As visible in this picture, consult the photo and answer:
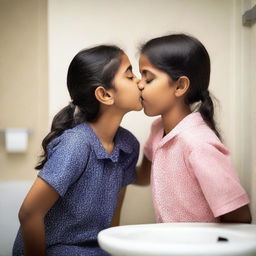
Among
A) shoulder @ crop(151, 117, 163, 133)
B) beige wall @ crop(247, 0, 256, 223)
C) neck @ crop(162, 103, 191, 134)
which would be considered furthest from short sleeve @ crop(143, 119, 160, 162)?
beige wall @ crop(247, 0, 256, 223)

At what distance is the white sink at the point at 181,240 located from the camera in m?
0.84

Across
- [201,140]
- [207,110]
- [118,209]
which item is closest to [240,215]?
[201,140]

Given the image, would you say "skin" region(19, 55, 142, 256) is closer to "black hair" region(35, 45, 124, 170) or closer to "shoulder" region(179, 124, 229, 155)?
"black hair" region(35, 45, 124, 170)

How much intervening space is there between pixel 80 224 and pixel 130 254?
40cm

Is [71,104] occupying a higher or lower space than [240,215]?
higher

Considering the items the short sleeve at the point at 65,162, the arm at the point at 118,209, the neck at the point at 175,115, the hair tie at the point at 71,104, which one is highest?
the hair tie at the point at 71,104

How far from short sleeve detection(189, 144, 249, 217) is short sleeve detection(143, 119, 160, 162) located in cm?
30

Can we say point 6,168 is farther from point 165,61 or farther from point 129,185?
point 165,61

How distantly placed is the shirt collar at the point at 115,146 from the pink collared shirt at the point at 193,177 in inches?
4.2

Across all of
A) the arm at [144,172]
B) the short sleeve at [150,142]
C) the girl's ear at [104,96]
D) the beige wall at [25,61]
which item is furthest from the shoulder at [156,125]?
the beige wall at [25,61]

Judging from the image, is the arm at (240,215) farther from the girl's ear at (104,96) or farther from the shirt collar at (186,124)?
the girl's ear at (104,96)

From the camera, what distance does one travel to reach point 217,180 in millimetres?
1048

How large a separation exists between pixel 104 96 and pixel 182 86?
0.26 m

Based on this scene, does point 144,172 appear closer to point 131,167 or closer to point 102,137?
point 131,167
